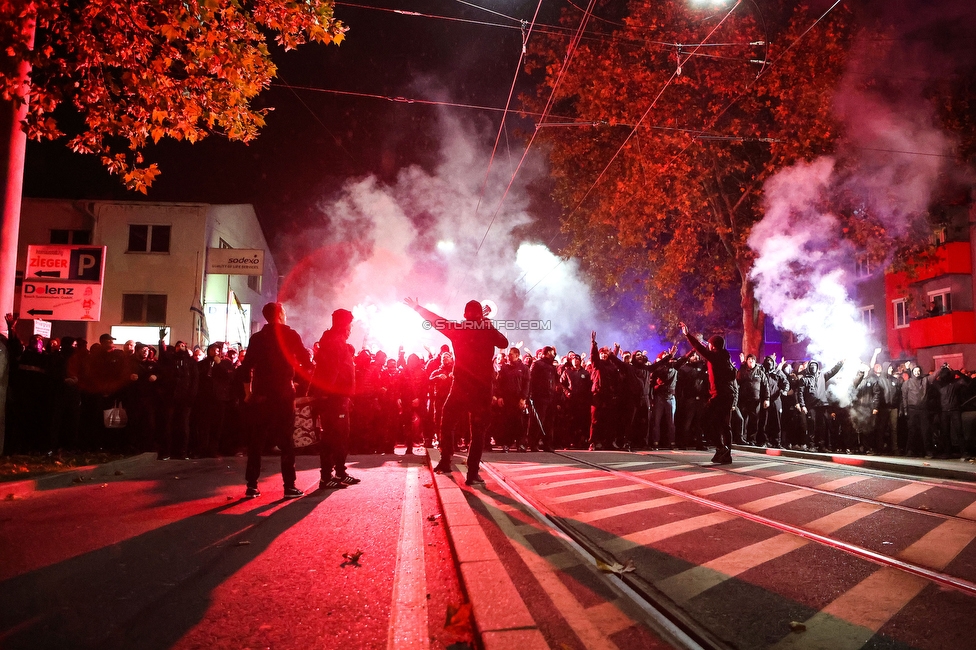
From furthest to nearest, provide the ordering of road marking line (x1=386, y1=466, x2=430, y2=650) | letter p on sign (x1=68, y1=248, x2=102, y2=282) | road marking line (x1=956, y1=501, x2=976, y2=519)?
1. letter p on sign (x1=68, y1=248, x2=102, y2=282)
2. road marking line (x1=956, y1=501, x2=976, y2=519)
3. road marking line (x1=386, y1=466, x2=430, y2=650)

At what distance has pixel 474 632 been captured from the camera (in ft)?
10.3

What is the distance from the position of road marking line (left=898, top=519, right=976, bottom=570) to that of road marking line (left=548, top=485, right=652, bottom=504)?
2.64 meters

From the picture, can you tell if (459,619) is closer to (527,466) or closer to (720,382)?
(527,466)

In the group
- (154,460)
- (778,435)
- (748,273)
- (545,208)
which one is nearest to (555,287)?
(545,208)

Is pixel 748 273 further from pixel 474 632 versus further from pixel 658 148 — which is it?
pixel 474 632

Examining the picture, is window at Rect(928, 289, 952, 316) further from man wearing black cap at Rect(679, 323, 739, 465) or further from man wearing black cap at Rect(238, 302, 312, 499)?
man wearing black cap at Rect(238, 302, 312, 499)

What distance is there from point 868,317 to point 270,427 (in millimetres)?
34607

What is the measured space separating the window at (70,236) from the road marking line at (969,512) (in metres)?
28.3

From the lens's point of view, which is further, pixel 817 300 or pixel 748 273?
pixel 748 273

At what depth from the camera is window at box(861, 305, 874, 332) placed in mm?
34250

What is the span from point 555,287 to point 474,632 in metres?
44.6

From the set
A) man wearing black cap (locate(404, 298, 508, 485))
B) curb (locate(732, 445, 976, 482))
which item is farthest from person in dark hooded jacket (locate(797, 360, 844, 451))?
man wearing black cap (locate(404, 298, 508, 485))

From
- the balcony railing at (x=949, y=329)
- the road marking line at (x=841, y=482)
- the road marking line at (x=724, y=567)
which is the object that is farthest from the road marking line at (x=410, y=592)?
the balcony railing at (x=949, y=329)

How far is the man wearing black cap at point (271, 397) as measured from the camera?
23.2 feet
